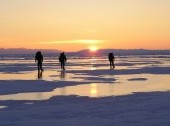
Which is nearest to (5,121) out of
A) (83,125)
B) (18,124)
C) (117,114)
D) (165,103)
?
(18,124)

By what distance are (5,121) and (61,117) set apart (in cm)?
137

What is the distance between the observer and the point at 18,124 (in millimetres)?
8820

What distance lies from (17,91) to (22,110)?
19.5 ft

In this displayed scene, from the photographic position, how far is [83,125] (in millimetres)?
8523

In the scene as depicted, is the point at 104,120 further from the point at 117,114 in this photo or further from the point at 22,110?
the point at 22,110

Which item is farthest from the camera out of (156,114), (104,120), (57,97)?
(57,97)

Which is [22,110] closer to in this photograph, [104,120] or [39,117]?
[39,117]

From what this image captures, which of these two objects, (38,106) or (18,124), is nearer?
(18,124)

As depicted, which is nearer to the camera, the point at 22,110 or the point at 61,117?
the point at 61,117

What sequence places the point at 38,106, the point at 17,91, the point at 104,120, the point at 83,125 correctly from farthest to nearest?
the point at 17,91 < the point at 38,106 < the point at 104,120 < the point at 83,125

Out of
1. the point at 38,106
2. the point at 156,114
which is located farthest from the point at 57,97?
the point at 156,114

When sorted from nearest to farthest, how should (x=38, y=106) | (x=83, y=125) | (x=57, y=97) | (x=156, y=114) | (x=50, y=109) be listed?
(x=83, y=125), (x=156, y=114), (x=50, y=109), (x=38, y=106), (x=57, y=97)

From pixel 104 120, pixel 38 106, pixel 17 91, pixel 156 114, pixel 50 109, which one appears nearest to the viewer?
pixel 104 120

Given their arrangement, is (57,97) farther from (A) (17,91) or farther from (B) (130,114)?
(B) (130,114)
